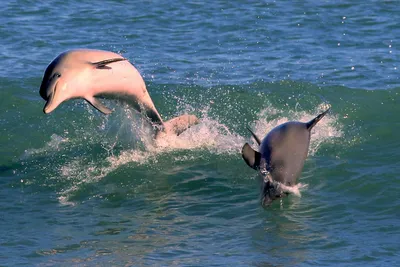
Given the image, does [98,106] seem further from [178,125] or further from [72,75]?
[178,125]

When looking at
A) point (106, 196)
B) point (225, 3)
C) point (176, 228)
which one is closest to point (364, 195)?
point (176, 228)

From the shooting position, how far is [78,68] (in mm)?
13164

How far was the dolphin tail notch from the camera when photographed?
48.5 ft

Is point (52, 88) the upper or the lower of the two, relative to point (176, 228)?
upper

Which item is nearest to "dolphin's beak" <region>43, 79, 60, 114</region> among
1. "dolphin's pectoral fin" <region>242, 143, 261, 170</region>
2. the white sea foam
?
the white sea foam

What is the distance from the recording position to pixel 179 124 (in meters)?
14.8

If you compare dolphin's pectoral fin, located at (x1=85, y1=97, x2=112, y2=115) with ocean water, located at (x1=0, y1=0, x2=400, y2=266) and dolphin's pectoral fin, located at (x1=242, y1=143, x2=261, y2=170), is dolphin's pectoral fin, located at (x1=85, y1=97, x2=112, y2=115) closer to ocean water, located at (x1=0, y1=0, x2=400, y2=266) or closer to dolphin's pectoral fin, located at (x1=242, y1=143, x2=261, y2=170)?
ocean water, located at (x1=0, y1=0, x2=400, y2=266)

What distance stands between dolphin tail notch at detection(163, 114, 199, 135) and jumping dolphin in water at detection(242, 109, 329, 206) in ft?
8.84

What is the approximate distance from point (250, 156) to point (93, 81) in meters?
3.05

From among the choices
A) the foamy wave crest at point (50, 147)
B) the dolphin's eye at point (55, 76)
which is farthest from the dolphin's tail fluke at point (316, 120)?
the foamy wave crest at point (50, 147)

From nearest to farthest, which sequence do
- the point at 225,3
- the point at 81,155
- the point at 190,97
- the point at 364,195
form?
the point at 364,195 < the point at 81,155 < the point at 190,97 < the point at 225,3

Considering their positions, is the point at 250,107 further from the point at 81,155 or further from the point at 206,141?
the point at 81,155

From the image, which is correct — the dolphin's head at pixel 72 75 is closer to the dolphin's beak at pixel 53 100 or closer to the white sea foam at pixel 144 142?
the dolphin's beak at pixel 53 100

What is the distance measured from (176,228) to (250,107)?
614 centimetres
